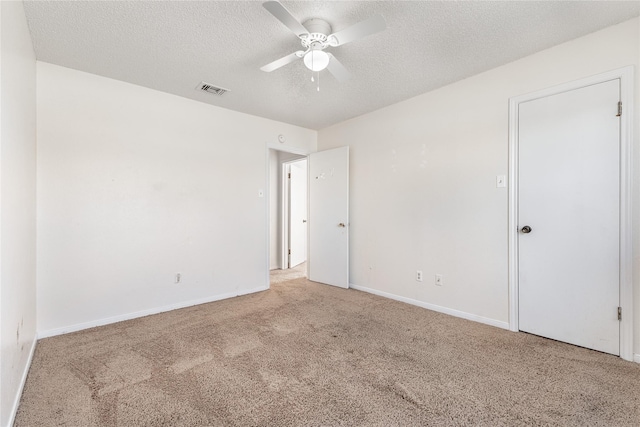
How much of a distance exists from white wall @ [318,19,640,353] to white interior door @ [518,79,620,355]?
13 cm

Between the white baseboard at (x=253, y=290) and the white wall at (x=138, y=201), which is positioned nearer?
the white wall at (x=138, y=201)

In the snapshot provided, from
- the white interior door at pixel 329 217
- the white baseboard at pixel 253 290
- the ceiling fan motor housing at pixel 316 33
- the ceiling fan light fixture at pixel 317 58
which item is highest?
the ceiling fan motor housing at pixel 316 33

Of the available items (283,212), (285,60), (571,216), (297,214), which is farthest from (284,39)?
(297,214)

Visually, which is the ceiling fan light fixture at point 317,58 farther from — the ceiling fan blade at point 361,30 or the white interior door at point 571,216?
the white interior door at point 571,216

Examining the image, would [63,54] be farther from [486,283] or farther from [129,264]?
[486,283]

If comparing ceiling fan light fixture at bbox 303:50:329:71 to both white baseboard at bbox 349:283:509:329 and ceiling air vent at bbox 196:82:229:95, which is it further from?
white baseboard at bbox 349:283:509:329

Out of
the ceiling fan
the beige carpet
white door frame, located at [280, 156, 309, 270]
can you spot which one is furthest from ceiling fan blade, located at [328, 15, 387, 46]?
white door frame, located at [280, 156, 309, 270]

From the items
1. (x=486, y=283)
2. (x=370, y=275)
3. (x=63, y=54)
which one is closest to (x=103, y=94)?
(x=63, y=54)

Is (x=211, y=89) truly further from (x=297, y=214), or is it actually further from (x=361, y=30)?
(x=297, y=214)

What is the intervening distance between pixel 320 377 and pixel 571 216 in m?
2.29

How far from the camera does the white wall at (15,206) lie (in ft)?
4.62

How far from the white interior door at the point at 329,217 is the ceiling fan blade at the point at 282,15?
7.67 ft

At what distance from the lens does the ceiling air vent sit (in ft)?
9.84

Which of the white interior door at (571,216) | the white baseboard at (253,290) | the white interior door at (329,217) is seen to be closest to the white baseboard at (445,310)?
the white interior door at (571,216)
